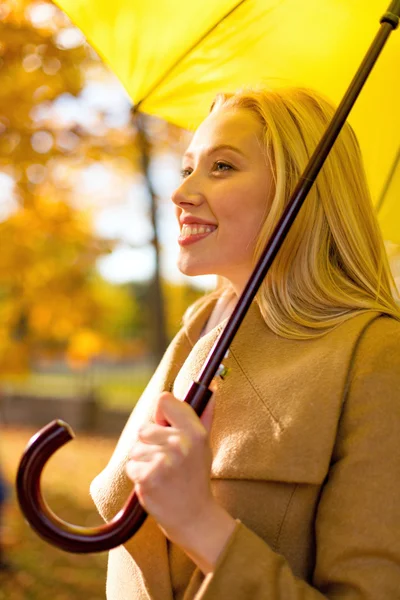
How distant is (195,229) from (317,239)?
0.28 metres

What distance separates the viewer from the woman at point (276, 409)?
4.06ft

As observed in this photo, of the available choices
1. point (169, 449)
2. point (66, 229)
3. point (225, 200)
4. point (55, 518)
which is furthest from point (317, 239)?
point (66, 229)

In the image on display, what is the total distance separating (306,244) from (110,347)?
835 cm

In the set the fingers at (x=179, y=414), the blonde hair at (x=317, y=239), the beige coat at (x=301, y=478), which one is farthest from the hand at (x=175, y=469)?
the blonde hair at (x=317, y=239)

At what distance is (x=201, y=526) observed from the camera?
123 centimetres

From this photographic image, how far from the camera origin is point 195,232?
1.65 m

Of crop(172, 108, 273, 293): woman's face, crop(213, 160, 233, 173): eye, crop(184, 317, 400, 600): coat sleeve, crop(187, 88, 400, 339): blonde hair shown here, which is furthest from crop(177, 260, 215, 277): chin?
crop(184, 317, 400, 600): coat sleeve

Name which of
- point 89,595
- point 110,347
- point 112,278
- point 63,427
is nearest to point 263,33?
point 63,427

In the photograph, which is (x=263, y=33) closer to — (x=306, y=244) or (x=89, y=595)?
(x=306, y=244)

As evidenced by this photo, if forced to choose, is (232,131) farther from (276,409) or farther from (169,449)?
(169,449)

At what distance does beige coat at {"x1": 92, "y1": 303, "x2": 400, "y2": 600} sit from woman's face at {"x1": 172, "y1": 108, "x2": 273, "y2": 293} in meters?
0.19

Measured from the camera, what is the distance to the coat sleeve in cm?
124

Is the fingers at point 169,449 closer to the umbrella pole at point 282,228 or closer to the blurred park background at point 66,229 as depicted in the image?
the umbrella pole at point 282,228

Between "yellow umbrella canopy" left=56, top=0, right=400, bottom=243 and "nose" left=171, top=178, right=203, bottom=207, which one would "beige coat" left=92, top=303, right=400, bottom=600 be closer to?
"nose" left=171, top=178, right=203, bottom=207
